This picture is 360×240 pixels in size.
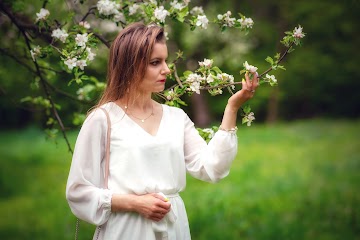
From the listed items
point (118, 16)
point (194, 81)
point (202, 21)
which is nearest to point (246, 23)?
point (202, 21)

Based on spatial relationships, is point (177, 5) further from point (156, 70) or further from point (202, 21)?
point (156, 70)

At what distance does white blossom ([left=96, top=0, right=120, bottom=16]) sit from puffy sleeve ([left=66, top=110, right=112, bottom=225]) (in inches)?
44.1

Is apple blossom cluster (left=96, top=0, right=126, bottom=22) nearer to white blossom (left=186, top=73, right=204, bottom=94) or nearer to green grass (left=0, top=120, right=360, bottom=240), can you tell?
white blossom (left=186, top=73, right=204, bottom=94)

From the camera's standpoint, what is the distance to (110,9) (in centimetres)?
337

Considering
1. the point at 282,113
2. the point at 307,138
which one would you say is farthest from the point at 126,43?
the point at 282,113

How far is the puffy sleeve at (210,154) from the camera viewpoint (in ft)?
7.91

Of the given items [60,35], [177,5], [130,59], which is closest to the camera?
[130,59]

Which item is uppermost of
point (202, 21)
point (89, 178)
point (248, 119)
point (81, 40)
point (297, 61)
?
point (297, 61)

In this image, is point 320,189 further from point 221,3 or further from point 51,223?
point 221,3

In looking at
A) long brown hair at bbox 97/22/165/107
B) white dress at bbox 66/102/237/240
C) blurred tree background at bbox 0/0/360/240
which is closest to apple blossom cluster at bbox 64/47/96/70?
long brown hair at bbox 97/22/165/107

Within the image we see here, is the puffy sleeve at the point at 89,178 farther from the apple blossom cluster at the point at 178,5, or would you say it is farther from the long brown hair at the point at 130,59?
the apple blossom cluster at the point at 178,5

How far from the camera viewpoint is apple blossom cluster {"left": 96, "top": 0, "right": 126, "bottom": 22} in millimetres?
3336

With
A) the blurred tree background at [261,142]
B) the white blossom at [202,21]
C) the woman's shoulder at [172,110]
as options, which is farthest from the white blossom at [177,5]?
the woman's shoulder at [172,110]

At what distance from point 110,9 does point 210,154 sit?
4.27ft
